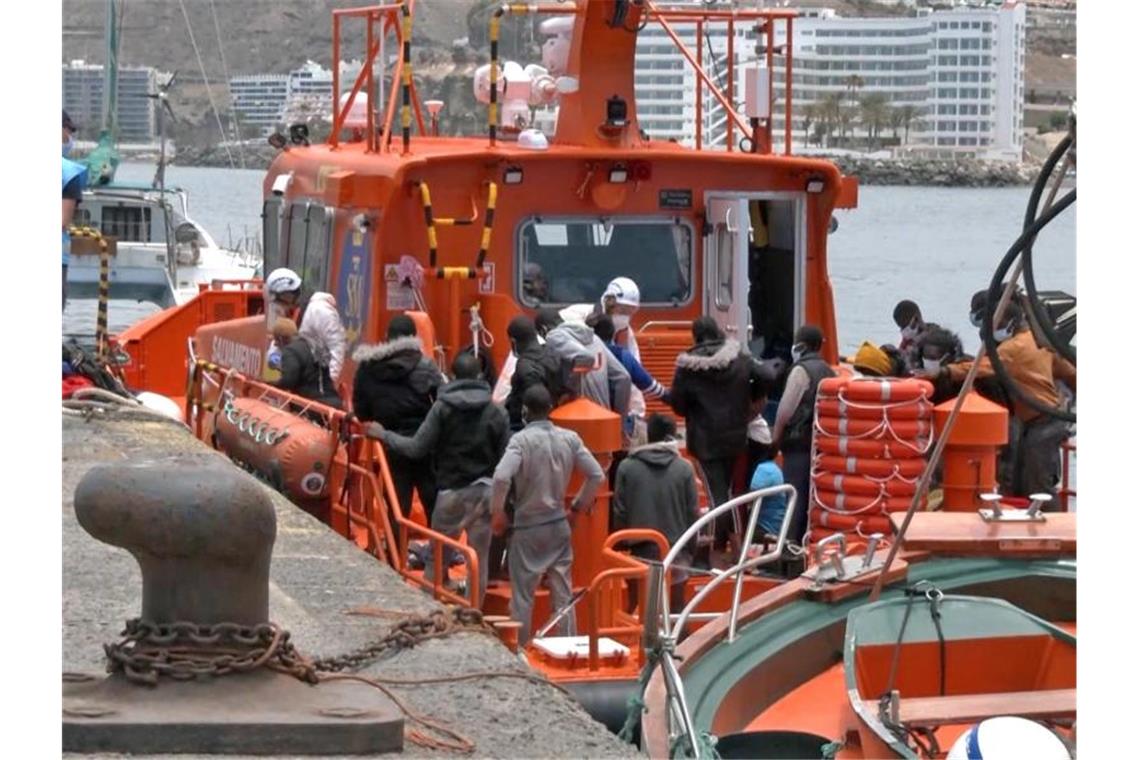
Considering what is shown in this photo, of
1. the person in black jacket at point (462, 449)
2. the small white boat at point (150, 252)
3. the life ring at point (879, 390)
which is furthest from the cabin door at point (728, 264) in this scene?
the small white boat at point (150, 252)

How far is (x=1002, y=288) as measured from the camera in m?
5.54

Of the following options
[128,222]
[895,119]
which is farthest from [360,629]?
[895,119]

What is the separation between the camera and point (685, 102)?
13.9 meters

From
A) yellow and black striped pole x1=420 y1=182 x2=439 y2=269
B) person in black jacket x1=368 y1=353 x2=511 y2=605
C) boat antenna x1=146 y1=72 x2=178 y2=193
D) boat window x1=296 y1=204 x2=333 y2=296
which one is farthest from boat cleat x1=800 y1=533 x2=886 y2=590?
boat antenna x1=146 y1=72 x2=178 y2=193

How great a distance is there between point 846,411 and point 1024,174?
2459 inches

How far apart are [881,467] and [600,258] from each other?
2.54 meters

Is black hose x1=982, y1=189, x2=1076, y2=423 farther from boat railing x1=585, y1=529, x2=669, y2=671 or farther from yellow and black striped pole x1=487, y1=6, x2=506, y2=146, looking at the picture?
yellow and black striped pole x1=487, y1=6, x2=506, y2=146

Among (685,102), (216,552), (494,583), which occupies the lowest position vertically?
(494,583)

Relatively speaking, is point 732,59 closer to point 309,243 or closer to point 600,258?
point 600,258

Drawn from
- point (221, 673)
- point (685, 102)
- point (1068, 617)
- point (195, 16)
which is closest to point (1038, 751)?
point (221, 673)

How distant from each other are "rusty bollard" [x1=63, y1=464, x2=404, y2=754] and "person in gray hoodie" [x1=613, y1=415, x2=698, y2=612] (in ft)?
14.8

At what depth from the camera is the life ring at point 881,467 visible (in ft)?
31.0
